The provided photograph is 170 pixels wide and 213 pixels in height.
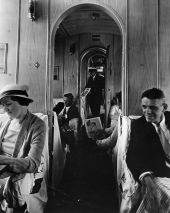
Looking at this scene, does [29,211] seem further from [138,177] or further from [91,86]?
[91,86]

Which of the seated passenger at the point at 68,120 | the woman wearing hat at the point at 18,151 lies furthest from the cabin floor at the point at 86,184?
the woman wearing hat at the point at 18,151

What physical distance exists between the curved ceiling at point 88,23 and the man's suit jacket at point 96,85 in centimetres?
129

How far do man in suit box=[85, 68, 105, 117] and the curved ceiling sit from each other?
130 centimetres

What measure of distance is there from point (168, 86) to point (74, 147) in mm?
2518

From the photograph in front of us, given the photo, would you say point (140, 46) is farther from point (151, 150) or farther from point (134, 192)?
point (134, 192)

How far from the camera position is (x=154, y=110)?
9.49 feet

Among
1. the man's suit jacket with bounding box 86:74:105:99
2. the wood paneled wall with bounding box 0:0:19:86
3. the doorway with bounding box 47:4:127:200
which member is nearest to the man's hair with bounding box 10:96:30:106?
the wood paneled wall with bounding box 0:0:19:86

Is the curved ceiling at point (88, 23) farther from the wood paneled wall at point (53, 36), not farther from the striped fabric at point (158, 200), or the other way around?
the striped fabric at point (158, 200)

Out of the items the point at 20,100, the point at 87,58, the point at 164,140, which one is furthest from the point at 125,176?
the point at 87,58

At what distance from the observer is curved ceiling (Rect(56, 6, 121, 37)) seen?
5230 mm

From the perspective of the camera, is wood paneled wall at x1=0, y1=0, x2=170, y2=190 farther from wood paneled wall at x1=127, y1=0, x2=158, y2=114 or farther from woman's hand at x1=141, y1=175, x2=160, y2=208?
woman's hand at x1=141, y1=175, x2=160, y2=208

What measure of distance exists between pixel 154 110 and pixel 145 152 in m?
0.47

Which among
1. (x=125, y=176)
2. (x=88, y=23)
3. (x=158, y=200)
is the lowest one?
(x=158, y=200)

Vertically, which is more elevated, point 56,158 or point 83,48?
point 83,48
